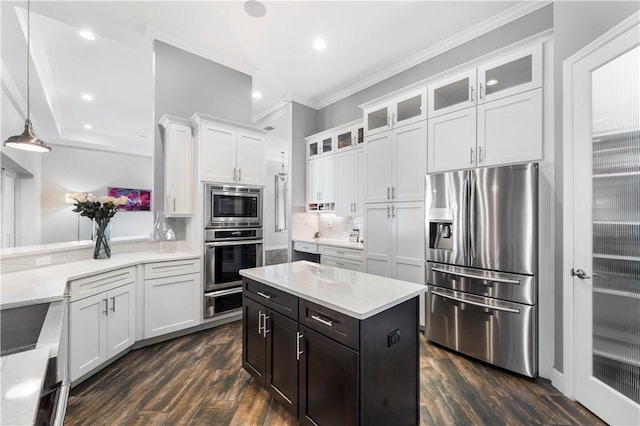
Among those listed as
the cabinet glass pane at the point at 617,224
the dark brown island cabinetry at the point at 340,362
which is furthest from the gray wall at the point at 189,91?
the cabinet glass pane at the point at 617,224

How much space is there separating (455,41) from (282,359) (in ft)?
12.6

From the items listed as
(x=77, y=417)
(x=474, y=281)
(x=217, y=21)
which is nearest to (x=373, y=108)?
(x=217, y=21)

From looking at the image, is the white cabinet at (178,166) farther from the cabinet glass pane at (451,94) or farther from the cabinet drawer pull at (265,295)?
the cabinet glass pane at (451,94)

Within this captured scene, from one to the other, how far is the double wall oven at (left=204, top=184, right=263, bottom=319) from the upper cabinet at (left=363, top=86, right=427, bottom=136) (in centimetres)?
185

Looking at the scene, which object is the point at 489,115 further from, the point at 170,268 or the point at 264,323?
the point at 170,268

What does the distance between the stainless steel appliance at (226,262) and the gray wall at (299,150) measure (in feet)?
4.85

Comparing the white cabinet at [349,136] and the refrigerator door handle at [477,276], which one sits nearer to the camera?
the refrigerator door handle at [477,276]

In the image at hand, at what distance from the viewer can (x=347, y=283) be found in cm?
188

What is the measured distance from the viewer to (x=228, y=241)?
3484mm

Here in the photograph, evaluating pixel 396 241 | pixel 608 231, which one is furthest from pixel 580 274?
pixel 396 241

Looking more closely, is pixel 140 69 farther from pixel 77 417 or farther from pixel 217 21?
pixel 77 417

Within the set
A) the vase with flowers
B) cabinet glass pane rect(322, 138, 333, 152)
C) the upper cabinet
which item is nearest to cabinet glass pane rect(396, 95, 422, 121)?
the upper cabinet

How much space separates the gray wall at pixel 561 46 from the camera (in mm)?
1972

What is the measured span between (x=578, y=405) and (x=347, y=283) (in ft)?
6.34
